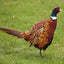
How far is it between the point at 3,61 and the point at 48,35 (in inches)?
56.1

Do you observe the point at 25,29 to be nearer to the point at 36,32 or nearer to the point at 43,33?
the point at 36,32

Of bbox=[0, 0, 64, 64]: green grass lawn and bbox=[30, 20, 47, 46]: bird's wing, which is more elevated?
bbox=[30, 20, 47, 46]: bird's wing

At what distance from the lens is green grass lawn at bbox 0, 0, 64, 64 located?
924cm

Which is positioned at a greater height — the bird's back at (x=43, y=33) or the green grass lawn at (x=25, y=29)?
the bird's back at (x=43, y=33)

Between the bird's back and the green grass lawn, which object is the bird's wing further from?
the green grass lawn

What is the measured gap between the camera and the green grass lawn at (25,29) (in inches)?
364

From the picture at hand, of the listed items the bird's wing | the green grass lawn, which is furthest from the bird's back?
the green grass lawn

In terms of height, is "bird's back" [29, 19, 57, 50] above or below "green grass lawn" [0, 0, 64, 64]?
above

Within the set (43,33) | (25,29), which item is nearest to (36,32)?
(43,33)

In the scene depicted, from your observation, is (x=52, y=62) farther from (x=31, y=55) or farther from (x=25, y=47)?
(x=25, y=47)

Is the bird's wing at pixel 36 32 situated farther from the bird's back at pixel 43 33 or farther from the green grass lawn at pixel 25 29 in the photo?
the green grass lawn at pixel 25 29

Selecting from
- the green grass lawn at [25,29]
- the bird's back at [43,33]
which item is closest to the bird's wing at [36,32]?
the bird's back at [43,33]

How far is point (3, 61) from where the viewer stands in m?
8.66

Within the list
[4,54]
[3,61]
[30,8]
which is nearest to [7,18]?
[30,8]
